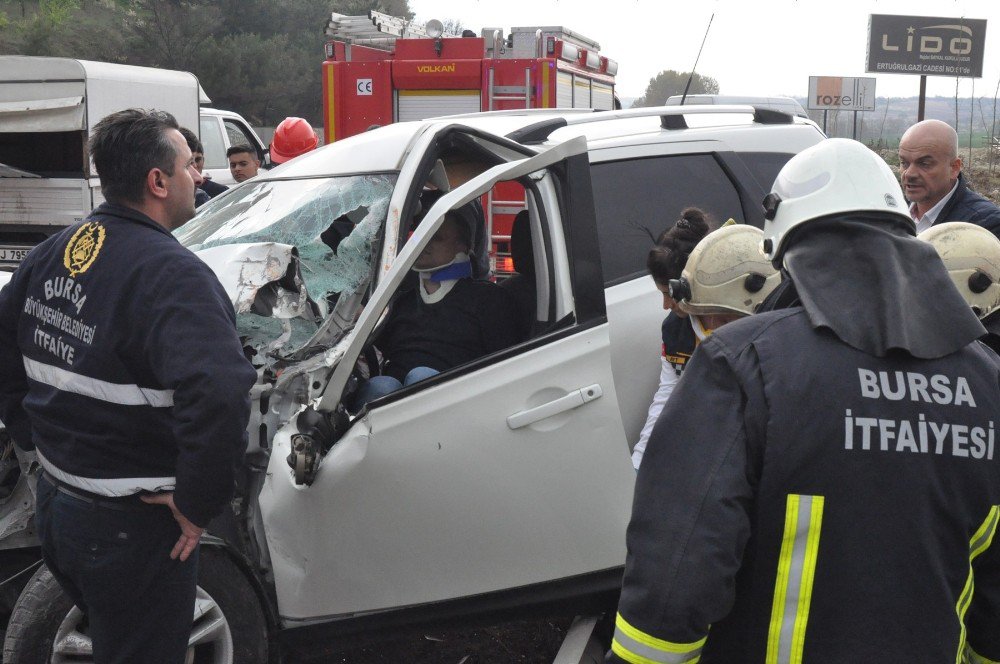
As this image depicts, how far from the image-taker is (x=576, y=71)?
10062 millimetres

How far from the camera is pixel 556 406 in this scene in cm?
277

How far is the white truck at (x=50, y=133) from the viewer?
8.84 m

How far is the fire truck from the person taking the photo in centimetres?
944

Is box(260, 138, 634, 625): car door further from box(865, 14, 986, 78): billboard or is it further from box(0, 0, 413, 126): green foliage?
box(0, 0, 413, 126): green foliage

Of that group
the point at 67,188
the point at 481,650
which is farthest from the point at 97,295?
the point at 67,188

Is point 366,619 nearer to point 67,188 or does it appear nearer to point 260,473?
point 260,473

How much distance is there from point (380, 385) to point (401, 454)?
46 centimetres

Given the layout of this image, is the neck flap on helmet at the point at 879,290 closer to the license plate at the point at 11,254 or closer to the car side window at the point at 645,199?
the car side window at the point at 645,199

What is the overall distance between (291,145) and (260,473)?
4.32 m

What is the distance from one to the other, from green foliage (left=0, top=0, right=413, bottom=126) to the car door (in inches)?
1116

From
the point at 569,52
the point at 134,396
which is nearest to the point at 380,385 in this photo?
the point at 134,396

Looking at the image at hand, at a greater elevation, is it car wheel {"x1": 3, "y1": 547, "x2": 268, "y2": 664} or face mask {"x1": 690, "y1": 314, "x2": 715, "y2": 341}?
face mask {"x1": 690, "y1": 314, "x2": 715, "y2": 341}

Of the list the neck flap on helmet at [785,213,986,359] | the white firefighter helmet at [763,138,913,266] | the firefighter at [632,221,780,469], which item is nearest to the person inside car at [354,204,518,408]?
the firefighter at [632,221,780,469]

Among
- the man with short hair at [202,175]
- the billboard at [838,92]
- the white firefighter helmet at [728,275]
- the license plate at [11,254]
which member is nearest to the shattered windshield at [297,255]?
the white firefighter helmet at [728,275]
